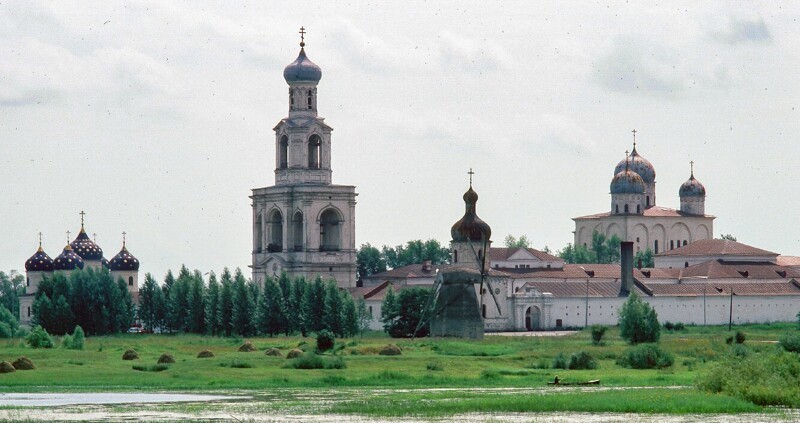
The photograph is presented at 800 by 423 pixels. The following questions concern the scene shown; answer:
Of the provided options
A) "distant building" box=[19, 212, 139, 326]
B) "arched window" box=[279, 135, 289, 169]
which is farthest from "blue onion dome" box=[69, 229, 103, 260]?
"arched window" box=[279, 135, 289, 169]

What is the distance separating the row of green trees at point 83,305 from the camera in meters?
124

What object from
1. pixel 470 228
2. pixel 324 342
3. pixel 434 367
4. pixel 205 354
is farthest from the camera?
pixel 470 228

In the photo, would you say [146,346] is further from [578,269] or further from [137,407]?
[578,269]

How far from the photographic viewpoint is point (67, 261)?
486ft

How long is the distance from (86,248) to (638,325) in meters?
63.5

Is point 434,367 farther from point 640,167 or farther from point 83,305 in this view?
point 640,167

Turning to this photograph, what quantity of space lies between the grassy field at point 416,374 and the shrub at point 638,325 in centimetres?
117

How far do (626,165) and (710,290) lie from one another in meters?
45.2

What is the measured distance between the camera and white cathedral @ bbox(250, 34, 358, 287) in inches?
5650

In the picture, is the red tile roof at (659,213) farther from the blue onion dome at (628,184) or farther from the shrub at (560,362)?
the shrub at (560,362)

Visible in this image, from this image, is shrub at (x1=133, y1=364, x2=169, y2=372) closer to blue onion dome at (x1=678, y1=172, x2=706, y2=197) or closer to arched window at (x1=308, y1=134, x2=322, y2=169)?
arched window at (x1=308, y1=134, x2=322, y2=169)

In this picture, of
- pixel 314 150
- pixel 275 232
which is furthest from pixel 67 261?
pixel 314 150

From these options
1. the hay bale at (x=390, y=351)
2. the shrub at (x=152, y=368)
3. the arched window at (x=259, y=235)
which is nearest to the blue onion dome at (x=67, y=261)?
the arched window at (x=259, y=235)

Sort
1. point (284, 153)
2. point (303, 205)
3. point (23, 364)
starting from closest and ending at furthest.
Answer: point (23, 364) < point (303, 205) < point (284, 153)
